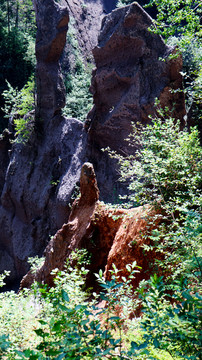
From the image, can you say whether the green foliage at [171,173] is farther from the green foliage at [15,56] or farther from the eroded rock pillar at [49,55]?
the green foliage at [15,56]

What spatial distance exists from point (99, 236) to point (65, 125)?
7118 millimetres

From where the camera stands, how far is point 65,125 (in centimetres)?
1342

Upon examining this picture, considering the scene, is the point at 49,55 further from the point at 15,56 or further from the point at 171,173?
the point at 171,173

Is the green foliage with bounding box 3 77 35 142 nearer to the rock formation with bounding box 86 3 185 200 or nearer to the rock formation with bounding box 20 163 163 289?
the rock formation with bounding box 86 3 185 200

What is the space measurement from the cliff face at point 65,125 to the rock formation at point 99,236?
349 cm

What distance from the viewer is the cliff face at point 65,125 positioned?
1154 cm

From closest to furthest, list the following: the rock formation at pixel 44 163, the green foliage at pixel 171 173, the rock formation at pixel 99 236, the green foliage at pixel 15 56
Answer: the green foliage at pixel 171 173 < the rock formation at pixel 99 236 < the rock formation at pixel 44 163 < the green foliage at pixel 15 56

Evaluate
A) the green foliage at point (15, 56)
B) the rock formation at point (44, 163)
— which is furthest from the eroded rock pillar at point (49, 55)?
the green foliage at point (15, 56)

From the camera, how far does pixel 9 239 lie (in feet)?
50.1

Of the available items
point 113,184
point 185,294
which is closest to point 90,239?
point 113,184

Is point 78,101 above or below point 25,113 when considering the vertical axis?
above

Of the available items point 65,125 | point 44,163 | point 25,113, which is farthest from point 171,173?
point 25,113

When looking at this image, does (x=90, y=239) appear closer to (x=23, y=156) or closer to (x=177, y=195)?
(x=177, y=195)

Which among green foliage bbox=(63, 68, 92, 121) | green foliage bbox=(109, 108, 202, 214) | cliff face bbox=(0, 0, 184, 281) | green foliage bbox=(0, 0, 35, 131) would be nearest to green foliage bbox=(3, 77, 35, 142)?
cliff face bbox=(0, 0, 184, 281)
